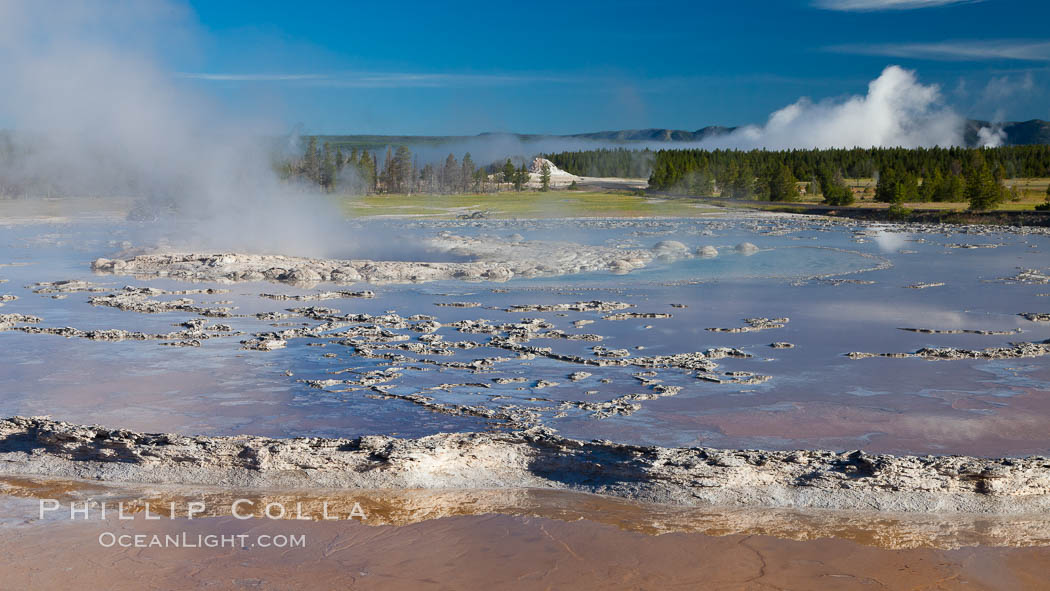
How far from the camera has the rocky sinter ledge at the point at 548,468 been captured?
19.4ft

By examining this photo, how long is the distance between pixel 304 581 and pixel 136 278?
1468cm

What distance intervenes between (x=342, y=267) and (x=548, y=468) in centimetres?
1213

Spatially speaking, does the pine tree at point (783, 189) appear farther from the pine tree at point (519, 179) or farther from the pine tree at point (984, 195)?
the pine tree at point (519, 179)

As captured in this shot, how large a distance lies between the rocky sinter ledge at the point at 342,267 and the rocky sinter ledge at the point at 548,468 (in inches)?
403

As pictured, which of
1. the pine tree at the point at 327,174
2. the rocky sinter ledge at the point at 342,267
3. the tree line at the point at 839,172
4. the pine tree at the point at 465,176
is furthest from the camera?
the pine tree at the point at 465,176

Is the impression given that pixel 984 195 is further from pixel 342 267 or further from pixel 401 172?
pixel 401 172

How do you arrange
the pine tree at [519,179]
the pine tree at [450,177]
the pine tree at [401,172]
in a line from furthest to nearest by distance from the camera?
the pine tree at [519,179] → the pine tree at [450,177] → the pine tree at [401,172]

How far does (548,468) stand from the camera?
6.38m

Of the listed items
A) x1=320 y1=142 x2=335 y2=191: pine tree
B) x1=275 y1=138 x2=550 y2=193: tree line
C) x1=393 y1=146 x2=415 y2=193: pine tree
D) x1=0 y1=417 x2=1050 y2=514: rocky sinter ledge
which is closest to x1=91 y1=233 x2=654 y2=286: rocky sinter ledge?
x1=0 y1=417 x2=1050 y2=514: rocky sinter ledge

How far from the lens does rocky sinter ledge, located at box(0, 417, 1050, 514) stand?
590 cm

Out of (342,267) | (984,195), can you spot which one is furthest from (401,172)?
(342,267)

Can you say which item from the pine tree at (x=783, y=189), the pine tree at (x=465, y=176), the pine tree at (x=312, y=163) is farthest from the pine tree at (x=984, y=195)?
the pine tree at (x=465, y=176)

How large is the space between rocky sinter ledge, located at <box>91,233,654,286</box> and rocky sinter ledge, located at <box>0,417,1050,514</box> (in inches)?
403

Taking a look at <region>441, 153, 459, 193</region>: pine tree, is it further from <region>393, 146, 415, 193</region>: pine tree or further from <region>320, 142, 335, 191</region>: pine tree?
<region>320, 142, 335, 191</region>: pine tree
